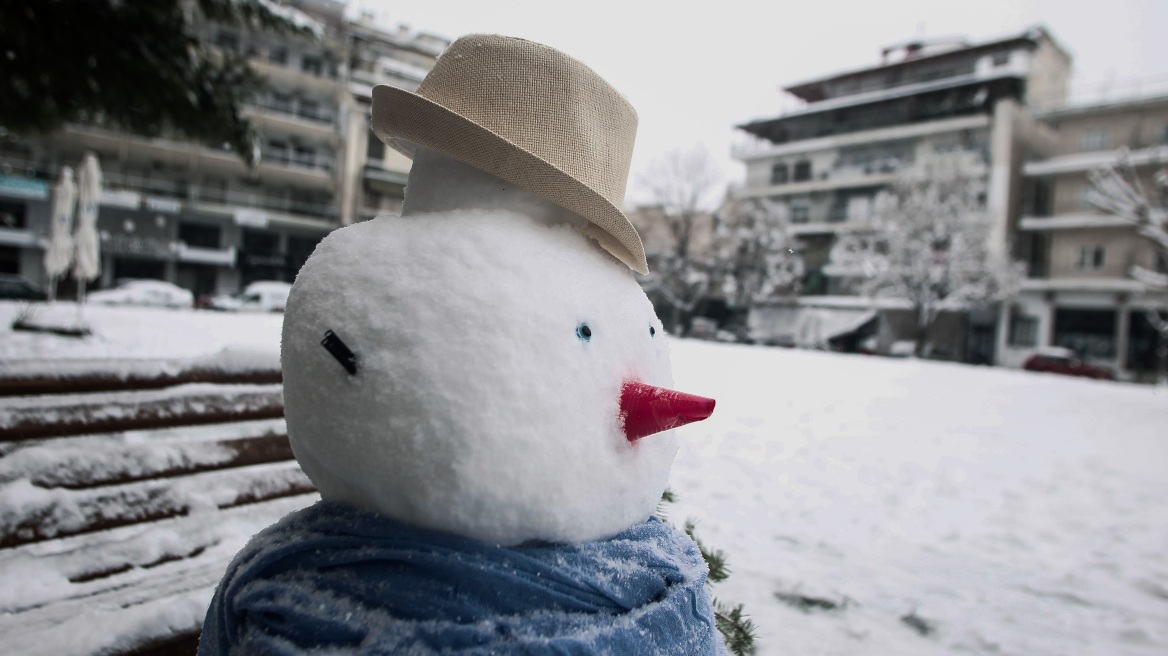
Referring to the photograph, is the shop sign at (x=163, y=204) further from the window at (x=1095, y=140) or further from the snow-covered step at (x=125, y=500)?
the window at (x=1095, y=140)

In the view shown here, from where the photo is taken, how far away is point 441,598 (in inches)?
31.3

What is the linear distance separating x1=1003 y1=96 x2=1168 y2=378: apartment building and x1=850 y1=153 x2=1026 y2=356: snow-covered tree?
5202 mm

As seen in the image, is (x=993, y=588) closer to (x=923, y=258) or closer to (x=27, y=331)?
(x=27, y=331)

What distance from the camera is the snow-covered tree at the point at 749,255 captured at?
88.2 ft

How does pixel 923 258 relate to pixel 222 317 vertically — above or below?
above

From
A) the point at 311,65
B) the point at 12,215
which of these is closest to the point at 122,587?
the point at 12,215

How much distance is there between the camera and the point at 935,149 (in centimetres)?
2977

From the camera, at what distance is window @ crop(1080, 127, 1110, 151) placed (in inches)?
1024

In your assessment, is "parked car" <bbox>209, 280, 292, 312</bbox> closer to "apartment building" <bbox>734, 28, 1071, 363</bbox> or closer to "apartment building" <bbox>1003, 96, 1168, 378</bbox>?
"apartment building" <bbox>734, 28, 1071, 363</bbox>

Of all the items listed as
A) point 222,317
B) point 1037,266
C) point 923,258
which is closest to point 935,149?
point 1037,266

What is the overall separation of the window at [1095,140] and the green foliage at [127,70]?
32.4 meters

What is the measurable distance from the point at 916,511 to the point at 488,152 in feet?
14.3

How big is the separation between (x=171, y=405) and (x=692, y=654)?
78.7 inches

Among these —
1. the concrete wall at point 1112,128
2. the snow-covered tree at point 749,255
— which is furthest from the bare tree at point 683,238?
the concrete wall at point 1112,128
